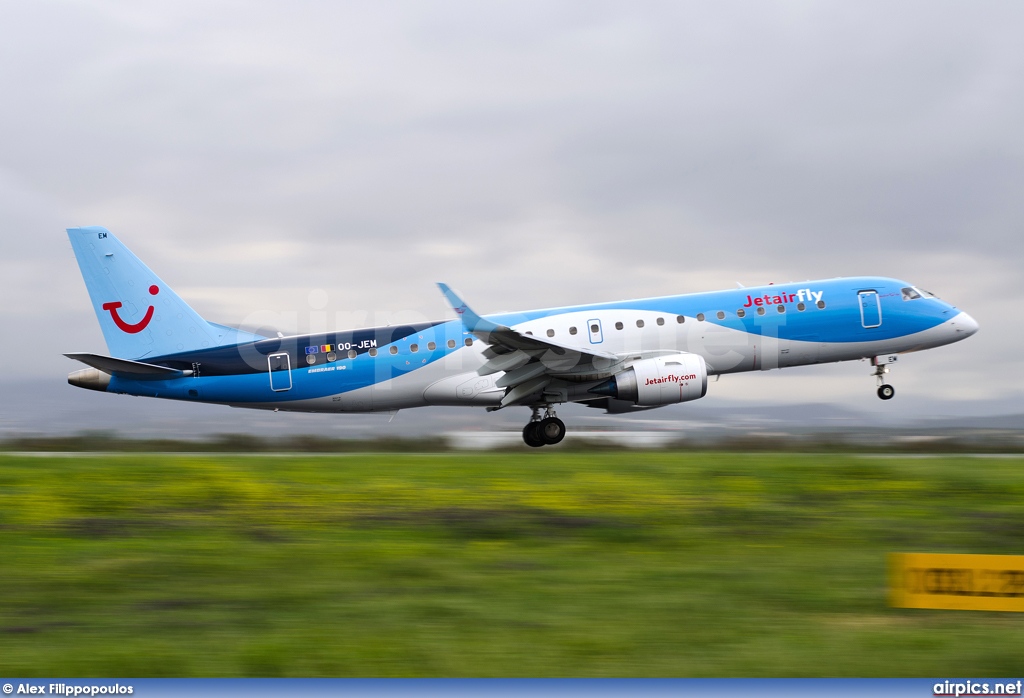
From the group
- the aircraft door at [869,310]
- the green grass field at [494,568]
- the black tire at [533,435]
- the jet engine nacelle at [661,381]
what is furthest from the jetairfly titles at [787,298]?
the green grass field at [494,568]

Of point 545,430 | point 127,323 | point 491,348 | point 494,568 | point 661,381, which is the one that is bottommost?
point 494,568

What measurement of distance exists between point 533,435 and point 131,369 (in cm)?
1079

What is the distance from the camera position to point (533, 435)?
23656 millimetres

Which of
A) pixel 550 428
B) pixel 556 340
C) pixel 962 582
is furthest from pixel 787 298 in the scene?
pixel 962 582

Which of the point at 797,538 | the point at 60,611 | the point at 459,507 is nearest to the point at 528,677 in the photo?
the point at 60,611

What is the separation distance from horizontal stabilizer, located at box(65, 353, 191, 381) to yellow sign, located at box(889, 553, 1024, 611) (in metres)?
20.2

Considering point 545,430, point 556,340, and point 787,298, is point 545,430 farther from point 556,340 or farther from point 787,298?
point 787,298

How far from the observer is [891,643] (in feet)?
24.9

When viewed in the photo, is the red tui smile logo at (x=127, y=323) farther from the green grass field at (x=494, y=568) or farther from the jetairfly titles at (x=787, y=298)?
the jetairfly titles at (x=787, y=298)

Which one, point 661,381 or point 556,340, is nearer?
point 661,381

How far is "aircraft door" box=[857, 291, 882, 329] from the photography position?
79.0 feet

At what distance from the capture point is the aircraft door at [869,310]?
79.0 feet

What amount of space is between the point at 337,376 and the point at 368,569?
14009 mm

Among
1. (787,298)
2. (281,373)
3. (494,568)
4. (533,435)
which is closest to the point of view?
(494,568)
